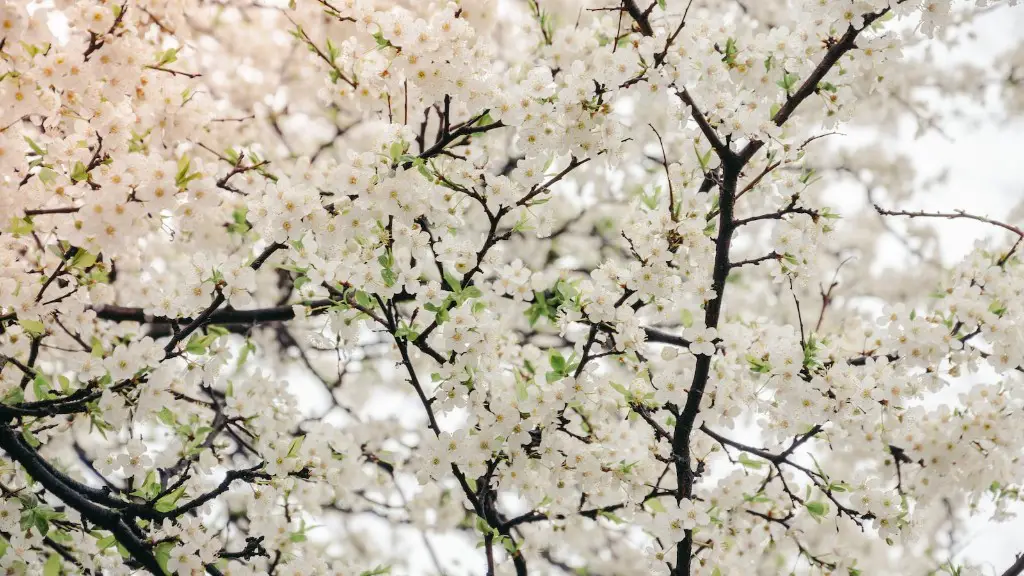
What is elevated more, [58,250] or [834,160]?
[834,160]

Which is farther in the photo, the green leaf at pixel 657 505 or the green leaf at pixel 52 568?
the green leaf at pixel 657 505

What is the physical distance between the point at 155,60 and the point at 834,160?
23.6 ft

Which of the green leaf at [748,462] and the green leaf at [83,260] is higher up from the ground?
the green leaf at [83,260]

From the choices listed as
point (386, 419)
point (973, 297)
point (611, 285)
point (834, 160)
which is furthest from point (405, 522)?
point (834, 160)

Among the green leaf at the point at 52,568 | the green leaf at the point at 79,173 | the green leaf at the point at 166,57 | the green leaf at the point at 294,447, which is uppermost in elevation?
the green leaf at the point at 166,57

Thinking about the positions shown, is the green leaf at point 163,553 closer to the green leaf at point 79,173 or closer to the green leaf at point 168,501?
the green leaf at point 168,501

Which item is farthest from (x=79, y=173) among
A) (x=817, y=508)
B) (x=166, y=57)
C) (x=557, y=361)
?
(x=817, y=508)

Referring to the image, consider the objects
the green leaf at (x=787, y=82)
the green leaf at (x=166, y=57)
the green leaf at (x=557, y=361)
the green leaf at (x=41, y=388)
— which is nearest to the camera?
the green leaf at (x=41, y=388)

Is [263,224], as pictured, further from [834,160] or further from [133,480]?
[834,160]

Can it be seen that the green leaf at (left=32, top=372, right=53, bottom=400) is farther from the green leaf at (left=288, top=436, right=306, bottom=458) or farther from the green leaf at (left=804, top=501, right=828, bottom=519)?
the green leaf at (left=804, top=501, right=828, bottom=519)

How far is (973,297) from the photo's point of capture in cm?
327

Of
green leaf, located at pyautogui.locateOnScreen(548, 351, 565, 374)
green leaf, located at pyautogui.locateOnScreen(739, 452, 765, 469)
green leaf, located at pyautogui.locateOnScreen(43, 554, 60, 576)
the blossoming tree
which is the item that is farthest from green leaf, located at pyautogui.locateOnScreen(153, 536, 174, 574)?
green leaf, located at pyautogui.locateOnScreen(739, 452, 765, 469)

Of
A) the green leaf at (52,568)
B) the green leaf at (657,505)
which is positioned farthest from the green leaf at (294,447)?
the green leaf at (657,505)

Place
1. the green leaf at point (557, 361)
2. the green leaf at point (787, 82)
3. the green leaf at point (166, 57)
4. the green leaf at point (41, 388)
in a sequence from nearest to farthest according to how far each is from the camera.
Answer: the green leaf at point (41, 388)
the green leaf at point (557, 361)
the green leaf at point (787, 82)
the green leaf at point (166, 57)
